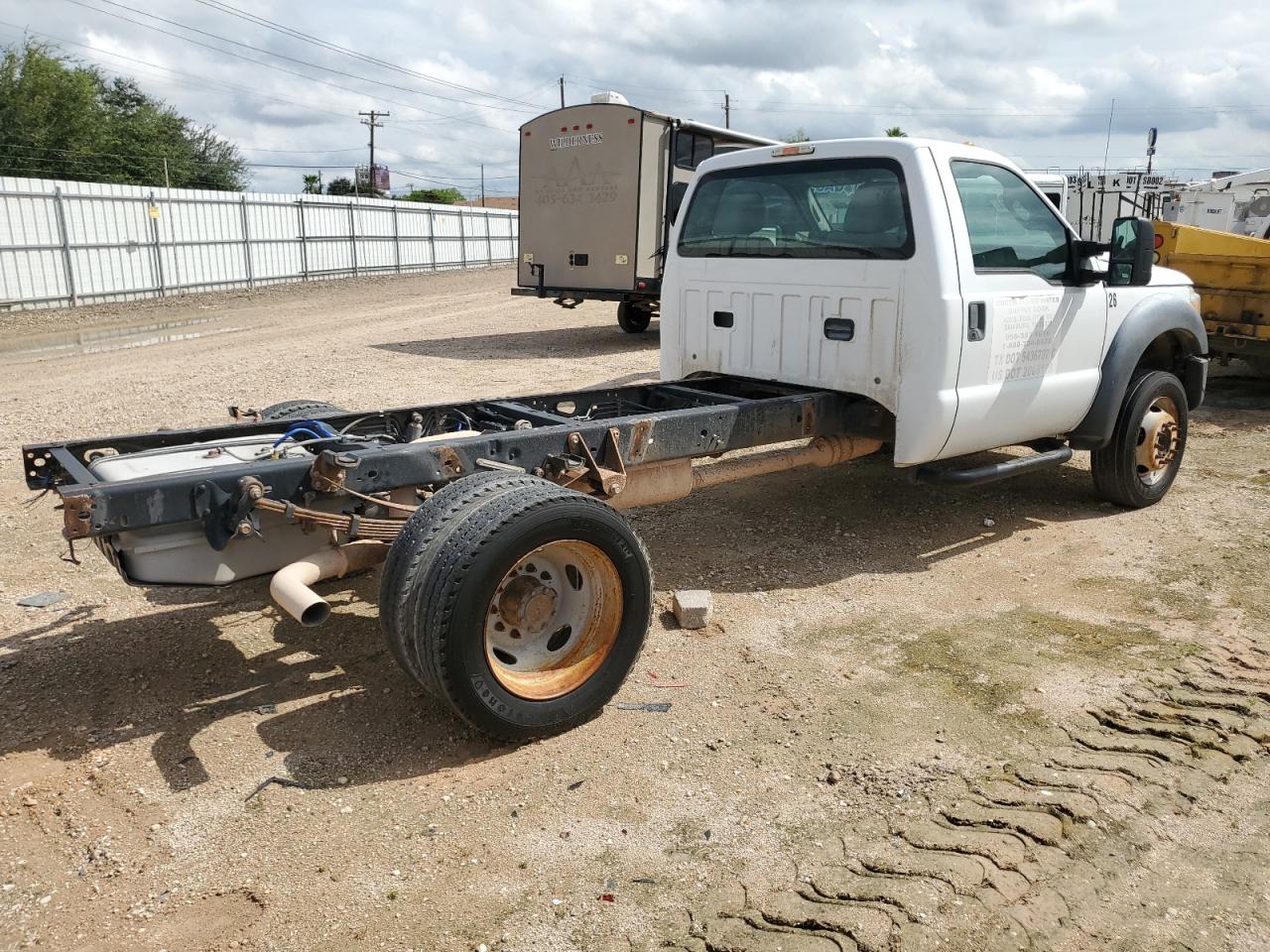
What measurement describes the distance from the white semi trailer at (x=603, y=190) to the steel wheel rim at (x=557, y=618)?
1094 centimetres

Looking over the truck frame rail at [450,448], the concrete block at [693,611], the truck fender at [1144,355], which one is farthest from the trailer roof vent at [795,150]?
the concrete block at [693,611]

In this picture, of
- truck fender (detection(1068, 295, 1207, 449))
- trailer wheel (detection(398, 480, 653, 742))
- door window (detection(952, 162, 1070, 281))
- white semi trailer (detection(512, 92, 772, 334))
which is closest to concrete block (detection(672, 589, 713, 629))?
trailer wheel (detection(398, 480, 653, 742))

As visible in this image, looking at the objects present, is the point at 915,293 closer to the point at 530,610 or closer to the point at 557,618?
the point at 557,618

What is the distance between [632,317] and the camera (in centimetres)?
1714

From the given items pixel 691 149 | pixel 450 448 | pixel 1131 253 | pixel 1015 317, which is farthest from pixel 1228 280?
pixel 450 448

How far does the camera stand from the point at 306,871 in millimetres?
3021

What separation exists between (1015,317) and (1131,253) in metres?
1.02

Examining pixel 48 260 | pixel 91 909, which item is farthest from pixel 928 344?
pixel 48 260

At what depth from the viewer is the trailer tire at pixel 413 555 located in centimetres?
348

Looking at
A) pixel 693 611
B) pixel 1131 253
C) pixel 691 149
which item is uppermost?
pixel 691 149

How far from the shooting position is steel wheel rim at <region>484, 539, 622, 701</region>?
12.6 feet

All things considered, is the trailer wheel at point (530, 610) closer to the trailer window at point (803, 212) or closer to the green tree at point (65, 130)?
the trailer window at point (803, 212)

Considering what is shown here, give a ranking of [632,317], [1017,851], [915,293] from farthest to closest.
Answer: [632,317] < [915,293] < [1017,851]

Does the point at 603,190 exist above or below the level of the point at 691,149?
below
